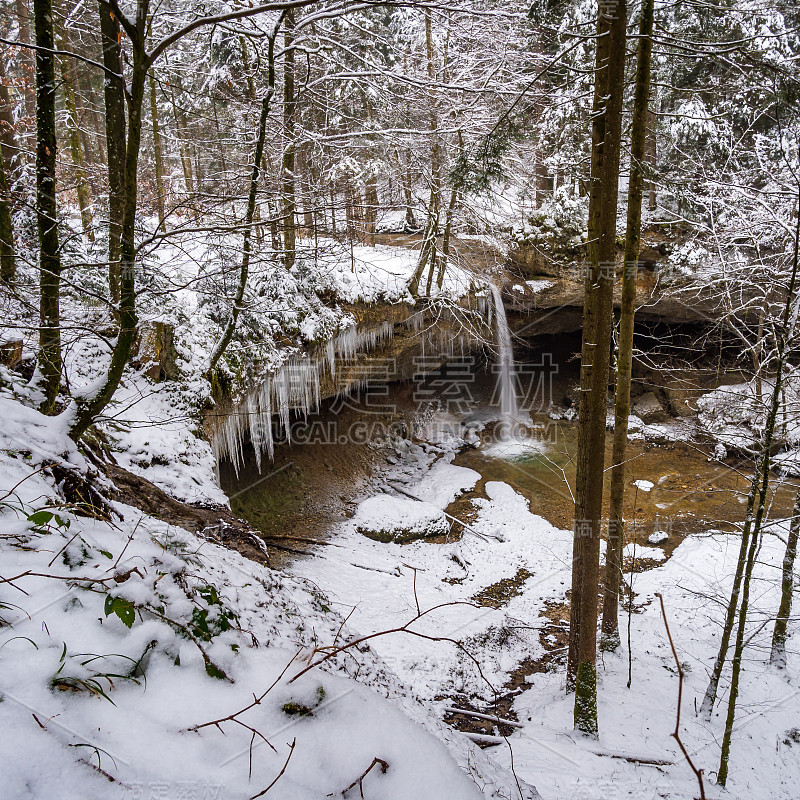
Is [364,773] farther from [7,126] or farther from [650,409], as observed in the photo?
[650,409]

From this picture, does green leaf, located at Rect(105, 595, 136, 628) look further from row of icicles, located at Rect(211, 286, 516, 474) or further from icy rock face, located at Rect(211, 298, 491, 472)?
icy rock face, located at Rect(211, 298, 491, 472)

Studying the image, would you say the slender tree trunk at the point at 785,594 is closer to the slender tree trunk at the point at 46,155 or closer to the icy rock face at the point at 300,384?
the slender tree trunk at the point at 46,155

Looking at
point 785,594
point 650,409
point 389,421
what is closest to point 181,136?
point 389,421

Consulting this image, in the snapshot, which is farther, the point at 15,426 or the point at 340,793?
the point at 15,426

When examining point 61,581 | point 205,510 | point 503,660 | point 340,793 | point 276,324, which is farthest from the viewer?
point 276,324

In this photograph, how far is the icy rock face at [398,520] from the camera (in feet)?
30.2

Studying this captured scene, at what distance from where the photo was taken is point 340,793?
1392mm

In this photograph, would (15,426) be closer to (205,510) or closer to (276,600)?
(276,600)

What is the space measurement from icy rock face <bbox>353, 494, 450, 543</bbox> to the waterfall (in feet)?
17.5

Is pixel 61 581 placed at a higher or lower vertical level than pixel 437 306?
lower

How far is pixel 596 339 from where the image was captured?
439 centimetres

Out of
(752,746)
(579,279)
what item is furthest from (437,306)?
(752,746)

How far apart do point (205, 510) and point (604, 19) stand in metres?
5.75

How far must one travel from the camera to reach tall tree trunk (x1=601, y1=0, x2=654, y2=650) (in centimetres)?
462
